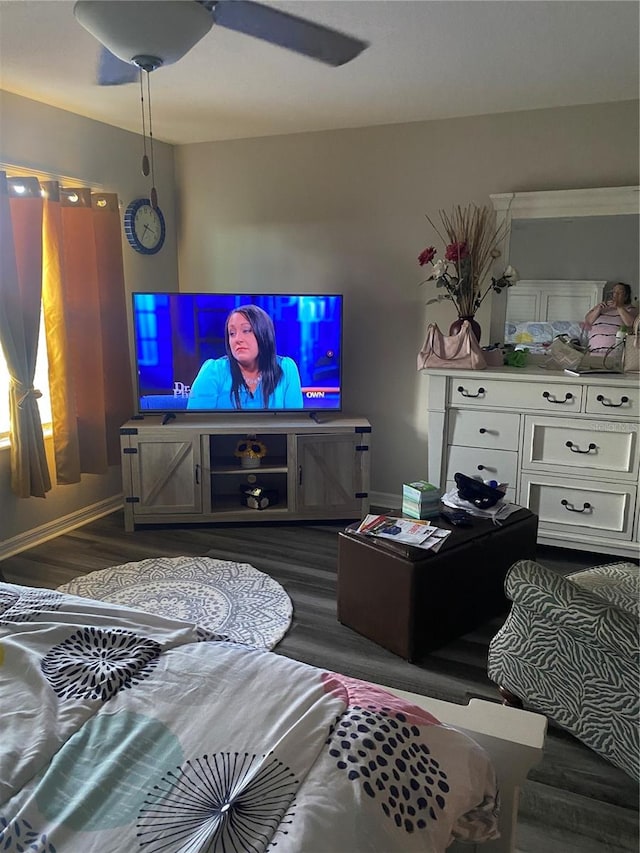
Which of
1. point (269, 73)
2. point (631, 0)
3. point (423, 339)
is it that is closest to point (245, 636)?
point (423, 339)

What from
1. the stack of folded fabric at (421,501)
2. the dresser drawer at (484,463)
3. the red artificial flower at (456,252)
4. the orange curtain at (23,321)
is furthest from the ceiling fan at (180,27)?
the dresser drawer at (484,463)

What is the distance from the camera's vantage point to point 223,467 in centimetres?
408

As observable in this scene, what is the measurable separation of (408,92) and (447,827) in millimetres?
3309

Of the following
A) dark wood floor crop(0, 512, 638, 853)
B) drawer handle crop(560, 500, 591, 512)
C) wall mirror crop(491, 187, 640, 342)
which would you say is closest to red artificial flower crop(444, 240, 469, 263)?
wall mirror crop(491, 187, 640, 342)

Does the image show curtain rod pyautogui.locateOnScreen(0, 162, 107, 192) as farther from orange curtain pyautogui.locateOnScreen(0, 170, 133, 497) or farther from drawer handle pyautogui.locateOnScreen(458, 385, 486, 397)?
drawer handle pyautogui.locateOnScreen(458, 385, 486, 397)

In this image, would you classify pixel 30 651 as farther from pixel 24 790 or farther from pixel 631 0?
pixel 631 0

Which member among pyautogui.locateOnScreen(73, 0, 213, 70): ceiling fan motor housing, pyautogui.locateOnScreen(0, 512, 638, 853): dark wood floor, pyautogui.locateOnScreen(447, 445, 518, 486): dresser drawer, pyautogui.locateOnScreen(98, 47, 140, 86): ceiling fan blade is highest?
pyautogui.locateOnScreen(98, 47, 140, 86): ceiling fan blade

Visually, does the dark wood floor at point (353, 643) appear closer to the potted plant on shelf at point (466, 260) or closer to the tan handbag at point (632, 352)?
→ the tan handbag at point (632, 352)

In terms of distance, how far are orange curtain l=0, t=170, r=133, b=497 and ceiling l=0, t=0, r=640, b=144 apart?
0.60 metres

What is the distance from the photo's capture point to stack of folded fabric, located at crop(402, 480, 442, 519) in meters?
2.72

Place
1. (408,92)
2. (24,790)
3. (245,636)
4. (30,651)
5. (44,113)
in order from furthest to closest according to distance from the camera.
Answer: (44,113)
(408,92)
(245,636)
(30,651)
(24,790)

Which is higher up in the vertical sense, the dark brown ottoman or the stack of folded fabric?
the stack of folded fabric

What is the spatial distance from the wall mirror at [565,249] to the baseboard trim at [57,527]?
2733 mm

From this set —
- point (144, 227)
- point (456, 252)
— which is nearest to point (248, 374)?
point (144, 227)
